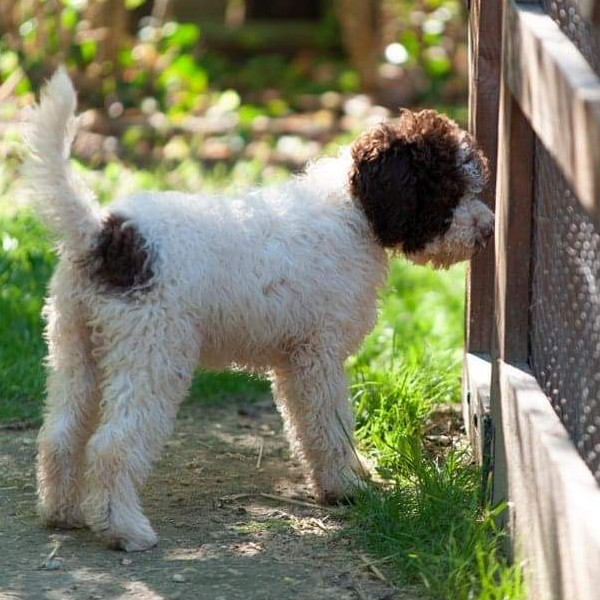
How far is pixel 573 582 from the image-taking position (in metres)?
2.88

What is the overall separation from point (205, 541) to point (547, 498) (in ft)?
4.59

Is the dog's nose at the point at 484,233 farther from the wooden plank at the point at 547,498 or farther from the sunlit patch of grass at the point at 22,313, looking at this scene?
the sunlit patch of grass at the point at 22,313

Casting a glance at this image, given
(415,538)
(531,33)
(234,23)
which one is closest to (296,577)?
(415,538)

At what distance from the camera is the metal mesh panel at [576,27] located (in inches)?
134

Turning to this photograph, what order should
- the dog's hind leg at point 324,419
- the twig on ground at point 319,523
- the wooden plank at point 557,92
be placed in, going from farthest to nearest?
the dog's hind leg at point 324,419 < the twig on ground at point 319,523 < the wooden plank at point 557,92

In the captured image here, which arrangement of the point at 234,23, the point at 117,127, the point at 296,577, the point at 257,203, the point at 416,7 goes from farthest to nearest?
the point at 234,23, the point at 416,7, the point at 117,127, the point at 257,203, the point at 296,577

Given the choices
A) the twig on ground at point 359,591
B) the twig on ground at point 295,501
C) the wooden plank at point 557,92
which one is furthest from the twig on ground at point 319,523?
the wooden plank at point 557,92

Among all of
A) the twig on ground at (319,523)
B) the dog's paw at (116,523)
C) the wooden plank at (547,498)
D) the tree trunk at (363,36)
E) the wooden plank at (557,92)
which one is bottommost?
the twig on ground at (319,523)

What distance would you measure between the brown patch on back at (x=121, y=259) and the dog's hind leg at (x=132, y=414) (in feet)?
0.30

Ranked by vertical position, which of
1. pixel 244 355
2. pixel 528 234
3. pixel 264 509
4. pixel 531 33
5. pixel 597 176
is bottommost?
pixel 264 509

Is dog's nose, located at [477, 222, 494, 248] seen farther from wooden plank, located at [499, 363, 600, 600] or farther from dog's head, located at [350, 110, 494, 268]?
wooden plank, located at [499, 363, 600, 600]

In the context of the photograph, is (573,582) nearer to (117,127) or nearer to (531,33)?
(531,33)

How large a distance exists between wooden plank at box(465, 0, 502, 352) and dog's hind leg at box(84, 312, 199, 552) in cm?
140

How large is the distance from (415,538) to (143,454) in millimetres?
879
